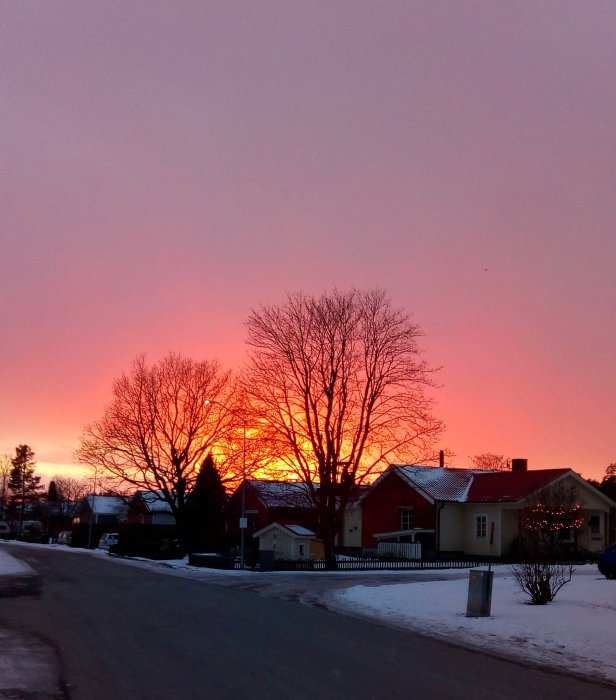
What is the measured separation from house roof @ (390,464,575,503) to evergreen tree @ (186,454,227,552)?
43.9 feet

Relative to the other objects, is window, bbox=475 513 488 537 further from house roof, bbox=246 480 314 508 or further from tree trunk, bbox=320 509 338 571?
tree trunk, bbox=320 509 338 571

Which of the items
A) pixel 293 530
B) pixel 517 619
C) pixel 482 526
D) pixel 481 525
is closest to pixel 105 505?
pixel 293 530

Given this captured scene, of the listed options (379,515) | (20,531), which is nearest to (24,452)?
(20,531)

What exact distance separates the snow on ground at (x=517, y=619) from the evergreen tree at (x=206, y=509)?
3473cm

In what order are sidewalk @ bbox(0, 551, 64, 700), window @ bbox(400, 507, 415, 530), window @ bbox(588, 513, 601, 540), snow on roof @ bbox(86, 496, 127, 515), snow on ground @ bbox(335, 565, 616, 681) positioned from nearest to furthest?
sidewalk @ bbox(0, 551, 64, 700) < snow on ground @ bbox(335, 565, 616, 681) < window @ bbox(588, 513, 601, 540) < window @ bbox(400, 507, 415, 530) < snow on roof @ bbox(86, 496, 127, 515)

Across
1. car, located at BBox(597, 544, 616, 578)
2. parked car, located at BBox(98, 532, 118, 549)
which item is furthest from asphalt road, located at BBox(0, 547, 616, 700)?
parked car, located at BBox(98, 532, 118, 549)

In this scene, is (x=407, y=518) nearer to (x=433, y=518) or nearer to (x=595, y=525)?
(x=433, y=518)

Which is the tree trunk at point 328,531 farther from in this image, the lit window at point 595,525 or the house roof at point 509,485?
the lit window at point 595,525

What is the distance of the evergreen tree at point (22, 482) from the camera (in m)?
146

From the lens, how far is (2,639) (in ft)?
45.3

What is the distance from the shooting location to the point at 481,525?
54.8m

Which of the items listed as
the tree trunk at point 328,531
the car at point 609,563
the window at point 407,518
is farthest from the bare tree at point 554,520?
the tree trunk at point 328,531

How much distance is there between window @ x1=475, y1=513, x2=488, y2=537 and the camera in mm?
54344

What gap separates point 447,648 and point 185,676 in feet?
17.2
